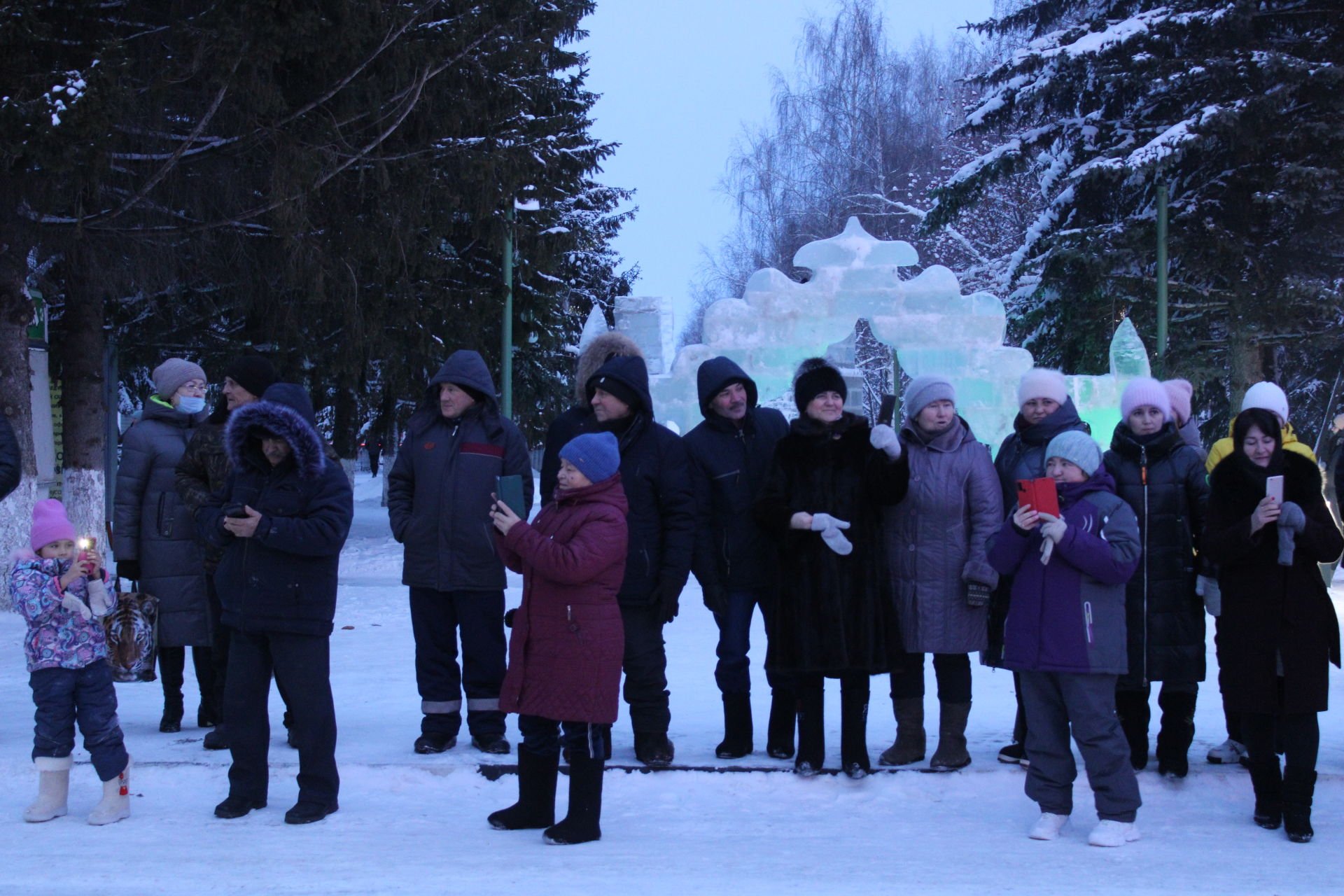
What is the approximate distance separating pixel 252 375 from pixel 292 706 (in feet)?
5.46

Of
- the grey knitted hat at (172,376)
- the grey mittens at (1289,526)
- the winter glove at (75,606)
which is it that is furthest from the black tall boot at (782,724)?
the grey knitted hat at (172,376)

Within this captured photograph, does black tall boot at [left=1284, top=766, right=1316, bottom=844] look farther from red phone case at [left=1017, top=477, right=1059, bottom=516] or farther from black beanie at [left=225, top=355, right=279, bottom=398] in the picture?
black beanie at [left=225, top=355, right=279, bottom=398]

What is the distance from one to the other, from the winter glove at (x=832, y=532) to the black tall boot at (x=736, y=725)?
38.2 inches

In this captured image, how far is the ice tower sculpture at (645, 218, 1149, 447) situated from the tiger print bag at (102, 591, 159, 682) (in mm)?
9799

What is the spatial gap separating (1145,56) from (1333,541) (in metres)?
14.5

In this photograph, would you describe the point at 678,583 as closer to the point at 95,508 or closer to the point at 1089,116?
the point at 95,508

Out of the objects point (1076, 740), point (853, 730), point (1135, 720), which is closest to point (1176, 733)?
point (1135, 720)

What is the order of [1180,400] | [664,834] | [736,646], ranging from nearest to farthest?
[664,834] < [736,646] < [1180,400]

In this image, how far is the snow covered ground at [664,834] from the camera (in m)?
4.37

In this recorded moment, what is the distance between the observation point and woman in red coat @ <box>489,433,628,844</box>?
4699mm

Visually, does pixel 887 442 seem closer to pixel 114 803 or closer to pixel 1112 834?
pixel 1112 834

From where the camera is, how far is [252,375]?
19.7 feet

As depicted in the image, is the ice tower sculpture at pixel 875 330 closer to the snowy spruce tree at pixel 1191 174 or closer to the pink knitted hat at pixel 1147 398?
the snowy spruce tree at pixel 1191 174

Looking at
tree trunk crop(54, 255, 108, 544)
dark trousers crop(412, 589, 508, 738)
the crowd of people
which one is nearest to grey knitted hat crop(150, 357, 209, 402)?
the crowd of people
